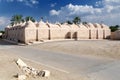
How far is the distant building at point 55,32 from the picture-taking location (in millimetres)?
42188

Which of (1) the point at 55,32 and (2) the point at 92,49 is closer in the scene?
(2) the point at 92,49

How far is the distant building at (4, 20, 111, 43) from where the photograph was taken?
138ft

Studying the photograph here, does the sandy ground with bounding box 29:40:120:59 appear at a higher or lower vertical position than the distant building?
lower

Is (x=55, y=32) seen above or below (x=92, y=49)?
above

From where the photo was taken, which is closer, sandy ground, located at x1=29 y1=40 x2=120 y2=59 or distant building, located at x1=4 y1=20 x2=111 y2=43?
sandy ground, located at x1=29 y1=40 x2=120 y2=59

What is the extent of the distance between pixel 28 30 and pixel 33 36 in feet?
6.06

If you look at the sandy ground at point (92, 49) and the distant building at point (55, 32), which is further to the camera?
the distant building at point (55, 32)

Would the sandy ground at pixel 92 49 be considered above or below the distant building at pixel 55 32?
below

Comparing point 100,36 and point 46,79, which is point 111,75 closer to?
point 46,79

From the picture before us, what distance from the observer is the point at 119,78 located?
972 cm

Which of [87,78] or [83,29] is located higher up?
[83,29]

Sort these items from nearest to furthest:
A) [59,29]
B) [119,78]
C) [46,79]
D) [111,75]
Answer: [46,79], [119,78], [111,75], [59,29]

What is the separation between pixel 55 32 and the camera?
46562 millimetres

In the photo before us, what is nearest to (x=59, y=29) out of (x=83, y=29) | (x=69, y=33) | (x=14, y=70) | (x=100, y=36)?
(x=69, y=33)
